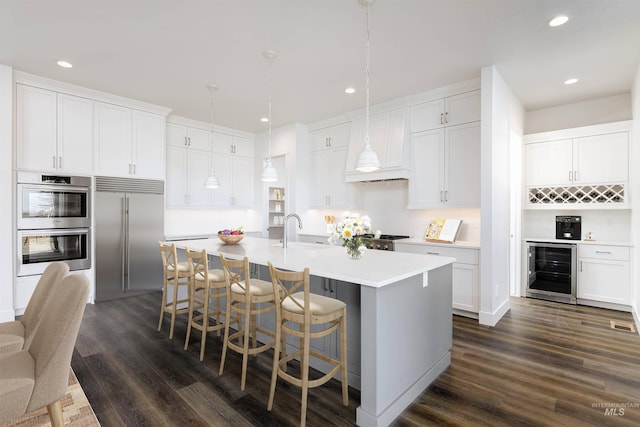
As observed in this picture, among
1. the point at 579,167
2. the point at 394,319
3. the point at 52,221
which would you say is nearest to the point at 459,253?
the point at 394,319

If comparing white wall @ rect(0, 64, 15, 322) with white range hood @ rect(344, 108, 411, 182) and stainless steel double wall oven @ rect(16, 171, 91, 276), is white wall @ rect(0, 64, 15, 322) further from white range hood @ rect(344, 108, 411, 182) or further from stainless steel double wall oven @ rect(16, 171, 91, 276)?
white range hood @ rect(344, 108, 411, 182)

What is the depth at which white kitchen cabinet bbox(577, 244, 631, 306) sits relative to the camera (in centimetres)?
392

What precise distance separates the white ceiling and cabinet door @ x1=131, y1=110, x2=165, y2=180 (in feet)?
1.55

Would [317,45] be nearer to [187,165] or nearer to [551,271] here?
[187,165]

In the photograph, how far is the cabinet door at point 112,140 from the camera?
4.30m

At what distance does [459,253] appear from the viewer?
12.4ft

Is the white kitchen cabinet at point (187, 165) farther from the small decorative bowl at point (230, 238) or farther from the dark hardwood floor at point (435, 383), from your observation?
the dark hardwood floor at point (435, 383)

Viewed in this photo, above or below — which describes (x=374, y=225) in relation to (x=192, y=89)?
below

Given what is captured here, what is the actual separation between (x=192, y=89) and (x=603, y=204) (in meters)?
5.66

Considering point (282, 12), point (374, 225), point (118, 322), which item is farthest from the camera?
point (374, 225)

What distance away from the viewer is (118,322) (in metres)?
3.56

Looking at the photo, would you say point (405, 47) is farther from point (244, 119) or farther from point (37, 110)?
point (37, 110)

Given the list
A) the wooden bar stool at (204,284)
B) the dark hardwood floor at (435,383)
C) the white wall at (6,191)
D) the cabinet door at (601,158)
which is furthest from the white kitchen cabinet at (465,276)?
the white wall at (6,191)

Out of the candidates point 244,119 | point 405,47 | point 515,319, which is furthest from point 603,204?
point 244,119
